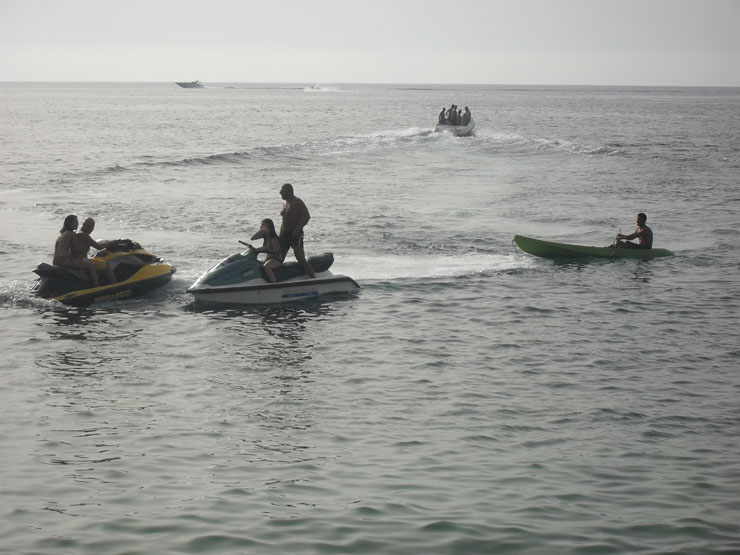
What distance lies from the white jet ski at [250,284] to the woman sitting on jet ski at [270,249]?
12 centimetres

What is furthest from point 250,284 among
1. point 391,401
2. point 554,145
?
point 554,145

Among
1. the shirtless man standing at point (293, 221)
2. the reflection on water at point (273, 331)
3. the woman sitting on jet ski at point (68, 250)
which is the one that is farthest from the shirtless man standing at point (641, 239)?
the woman sitting on jet ski at point (68, 250)

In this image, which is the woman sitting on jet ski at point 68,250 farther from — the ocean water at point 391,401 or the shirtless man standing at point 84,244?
the ocean water at point 391,401

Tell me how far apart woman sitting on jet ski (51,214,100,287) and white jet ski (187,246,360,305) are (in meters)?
2.05

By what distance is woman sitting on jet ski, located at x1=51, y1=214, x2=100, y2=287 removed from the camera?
15766 mm

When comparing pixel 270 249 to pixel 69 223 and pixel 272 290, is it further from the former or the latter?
pixel 69 223

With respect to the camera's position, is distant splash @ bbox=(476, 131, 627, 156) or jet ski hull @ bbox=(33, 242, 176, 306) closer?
jet ski hull @ bbox=(33, 242, 176, 306)

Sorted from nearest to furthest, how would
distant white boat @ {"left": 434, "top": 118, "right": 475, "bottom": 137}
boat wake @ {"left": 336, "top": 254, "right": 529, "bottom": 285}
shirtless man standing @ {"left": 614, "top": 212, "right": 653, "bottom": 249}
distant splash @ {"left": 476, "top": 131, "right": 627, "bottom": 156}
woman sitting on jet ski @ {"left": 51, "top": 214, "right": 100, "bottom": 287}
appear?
woman sitting on jet ski @ {"left": 51, "top": 214, "right": 100, "bottom": 287}, boat wake @ {"left": 336, "top": 254, "right": 529, "bottom": 285}, shirtless man standing @ {"left": 614, "top": 212, "right": 653, "bottom": 249}, distant splash @ {"left": 476, "top": 131, "right": 627, "bottom": 156}, distant white boat @ {"left": 434, "top": 118, "right": 475, "bottom": 137}

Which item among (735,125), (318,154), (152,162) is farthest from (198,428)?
(735,125)

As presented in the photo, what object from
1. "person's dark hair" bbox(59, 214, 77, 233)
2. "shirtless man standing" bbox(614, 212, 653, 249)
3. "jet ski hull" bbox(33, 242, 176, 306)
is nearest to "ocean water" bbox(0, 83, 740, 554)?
"jet ski hull" bbox(33, 242, 176, 306)

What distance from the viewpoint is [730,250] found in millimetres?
23625

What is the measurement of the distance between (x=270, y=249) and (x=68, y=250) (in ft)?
12.5

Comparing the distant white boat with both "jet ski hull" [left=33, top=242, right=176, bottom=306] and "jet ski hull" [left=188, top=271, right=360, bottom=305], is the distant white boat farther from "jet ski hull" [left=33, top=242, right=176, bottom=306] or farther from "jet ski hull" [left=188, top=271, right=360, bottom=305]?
"jet ski hull" [left=33, top=242, right=176, bottom=306]

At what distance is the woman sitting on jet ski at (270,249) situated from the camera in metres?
16.7
